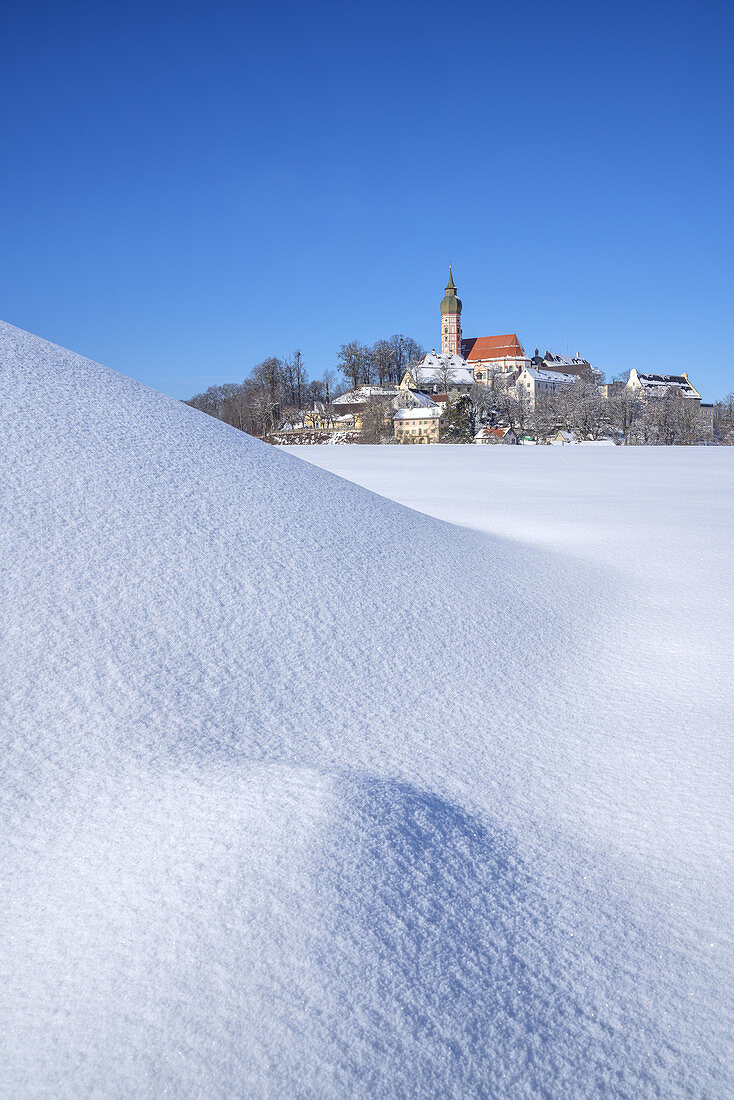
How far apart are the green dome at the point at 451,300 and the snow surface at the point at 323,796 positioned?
78.4 meters

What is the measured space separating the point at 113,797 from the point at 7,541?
3.08 ft

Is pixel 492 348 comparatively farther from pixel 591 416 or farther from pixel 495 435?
pixel 591 416

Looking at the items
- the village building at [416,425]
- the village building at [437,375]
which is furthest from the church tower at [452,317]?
the village building at [416,425]

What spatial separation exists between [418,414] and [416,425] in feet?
6.69

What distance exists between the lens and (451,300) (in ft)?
250

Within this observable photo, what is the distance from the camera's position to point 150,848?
1.14m

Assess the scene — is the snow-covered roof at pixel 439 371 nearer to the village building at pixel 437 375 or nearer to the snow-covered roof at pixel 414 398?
the village building at pixel 437 375

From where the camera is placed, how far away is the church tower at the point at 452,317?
76.1 meters

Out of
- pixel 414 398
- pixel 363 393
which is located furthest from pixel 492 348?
pixel 414 398

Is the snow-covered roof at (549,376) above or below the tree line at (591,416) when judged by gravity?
above

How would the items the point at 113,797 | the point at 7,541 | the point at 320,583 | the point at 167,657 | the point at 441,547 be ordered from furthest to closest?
the point at 441,547, the point at 320,583, the point at 7,541, the point at 167,657, the point at 113,797

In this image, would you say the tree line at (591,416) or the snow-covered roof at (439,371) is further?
the snow-covered roof at (439,371)

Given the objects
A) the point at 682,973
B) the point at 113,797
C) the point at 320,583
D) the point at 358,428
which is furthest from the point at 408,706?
the point at 358,428

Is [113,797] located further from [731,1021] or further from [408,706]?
[731,1021]
